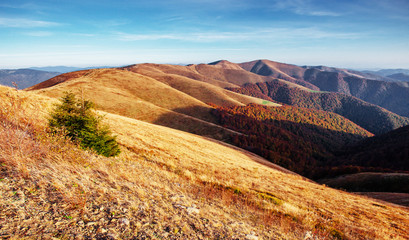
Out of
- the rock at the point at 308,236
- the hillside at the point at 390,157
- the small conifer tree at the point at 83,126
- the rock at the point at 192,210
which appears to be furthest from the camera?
the hillside at the point at 390,157

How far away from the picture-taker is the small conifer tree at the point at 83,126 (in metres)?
12.4

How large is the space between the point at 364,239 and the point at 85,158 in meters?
15.5

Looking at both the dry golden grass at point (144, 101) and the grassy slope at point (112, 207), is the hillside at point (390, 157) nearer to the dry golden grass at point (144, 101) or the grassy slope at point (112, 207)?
the dry golden grass at point (144, 101)

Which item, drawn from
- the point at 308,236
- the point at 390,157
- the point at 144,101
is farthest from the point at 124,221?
the point at 390,157

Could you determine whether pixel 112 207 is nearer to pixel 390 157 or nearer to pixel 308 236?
pixel 308 236

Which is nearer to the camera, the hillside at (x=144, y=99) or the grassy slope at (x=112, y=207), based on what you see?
the grassy slope at (x=112, y=207)

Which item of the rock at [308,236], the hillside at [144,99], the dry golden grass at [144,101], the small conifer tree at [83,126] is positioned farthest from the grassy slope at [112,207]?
the dry golden grass at [144,101]

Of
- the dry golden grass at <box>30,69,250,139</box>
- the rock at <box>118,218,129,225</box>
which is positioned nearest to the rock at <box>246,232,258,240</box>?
the rock at <box>118,218,129,225</box>

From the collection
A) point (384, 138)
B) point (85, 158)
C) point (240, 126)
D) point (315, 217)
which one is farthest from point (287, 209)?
point (384, 138)

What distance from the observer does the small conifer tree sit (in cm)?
1241

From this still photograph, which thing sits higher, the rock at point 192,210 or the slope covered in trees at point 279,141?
the rock at point 192,210

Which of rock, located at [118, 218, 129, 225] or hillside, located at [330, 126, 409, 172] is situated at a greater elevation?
rock, located at [118, 218, 129, 225]

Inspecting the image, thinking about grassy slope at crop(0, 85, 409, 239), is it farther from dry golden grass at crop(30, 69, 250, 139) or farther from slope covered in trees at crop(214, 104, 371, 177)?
slope covered in trees at crop(214, 104, 371, 177)

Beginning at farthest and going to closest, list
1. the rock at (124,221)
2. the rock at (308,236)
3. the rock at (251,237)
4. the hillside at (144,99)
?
the hillside at (144,99) → the rock at (308,236) → the rock at (251,237) → the rock at (124,221)
